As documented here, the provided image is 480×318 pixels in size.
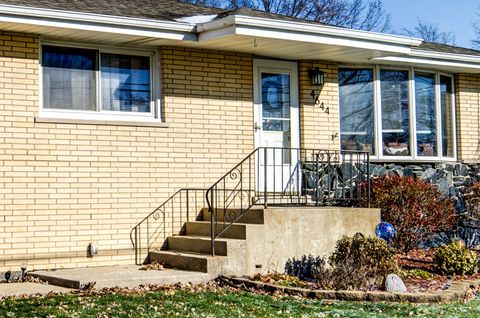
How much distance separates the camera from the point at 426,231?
14.5 meters

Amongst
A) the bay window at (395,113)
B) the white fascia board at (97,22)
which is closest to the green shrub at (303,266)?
the white fascia board at (97,22)

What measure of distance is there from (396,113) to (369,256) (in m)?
5.63

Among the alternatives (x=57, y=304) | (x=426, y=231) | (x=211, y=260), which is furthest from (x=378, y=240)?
(x=57, y=304)

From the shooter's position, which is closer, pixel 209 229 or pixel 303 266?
pixel 303 266

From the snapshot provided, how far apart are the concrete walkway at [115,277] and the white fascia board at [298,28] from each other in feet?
12.3

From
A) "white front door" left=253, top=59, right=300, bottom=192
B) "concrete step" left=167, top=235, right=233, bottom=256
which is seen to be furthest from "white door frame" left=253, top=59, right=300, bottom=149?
"concrete step" left=167, top=235, right=233, bottom=256

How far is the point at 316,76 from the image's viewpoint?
15.1 meters

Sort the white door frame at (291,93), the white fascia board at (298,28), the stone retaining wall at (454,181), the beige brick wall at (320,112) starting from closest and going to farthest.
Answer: the white fascia board at (298,28)
the white door frame at (291,93)
the beige brick wall at (320,112)
the stone retaining wall at (454,181)

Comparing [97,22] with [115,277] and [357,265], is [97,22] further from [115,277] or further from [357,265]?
[357,265]

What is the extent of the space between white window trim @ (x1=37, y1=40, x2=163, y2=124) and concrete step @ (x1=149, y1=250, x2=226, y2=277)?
214 centimetres

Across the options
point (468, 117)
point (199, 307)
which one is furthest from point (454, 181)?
point (199, 307)

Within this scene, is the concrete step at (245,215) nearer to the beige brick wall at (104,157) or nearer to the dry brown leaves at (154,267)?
the beige brick wall at (104,157)

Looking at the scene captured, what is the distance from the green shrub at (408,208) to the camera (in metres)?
14.4

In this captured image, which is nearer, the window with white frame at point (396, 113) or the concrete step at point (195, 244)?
the concrete step at point (195, 244)
